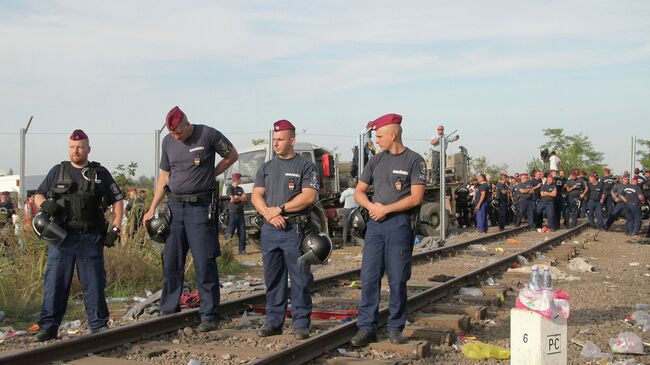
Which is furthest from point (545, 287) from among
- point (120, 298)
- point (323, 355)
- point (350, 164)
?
point (350, 164)

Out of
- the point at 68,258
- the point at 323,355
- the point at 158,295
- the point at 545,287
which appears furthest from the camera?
the point at 158,295

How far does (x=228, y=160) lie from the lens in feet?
23.0

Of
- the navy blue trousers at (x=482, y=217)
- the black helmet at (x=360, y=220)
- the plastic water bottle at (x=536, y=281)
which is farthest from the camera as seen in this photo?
the navy blue trousers at (x=482, y=217)

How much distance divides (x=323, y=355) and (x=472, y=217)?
69.0 feet

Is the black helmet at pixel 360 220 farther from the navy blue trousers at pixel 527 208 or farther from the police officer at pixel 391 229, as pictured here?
the navy blue trousers at pixel 527 208

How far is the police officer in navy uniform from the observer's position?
629cm

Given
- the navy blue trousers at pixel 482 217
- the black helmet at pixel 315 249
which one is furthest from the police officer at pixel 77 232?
the navy blue trousers at pixel 482 217

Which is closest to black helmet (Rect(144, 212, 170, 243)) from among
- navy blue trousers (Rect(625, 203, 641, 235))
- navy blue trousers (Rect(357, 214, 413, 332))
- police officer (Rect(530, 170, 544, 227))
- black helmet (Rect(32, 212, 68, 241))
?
black helmet (Rect(32, 212, 68, 241))

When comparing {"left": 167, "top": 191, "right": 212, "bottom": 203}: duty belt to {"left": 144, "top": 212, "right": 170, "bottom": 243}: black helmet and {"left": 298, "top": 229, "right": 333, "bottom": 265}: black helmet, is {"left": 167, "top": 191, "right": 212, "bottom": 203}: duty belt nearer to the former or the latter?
{"left": 144, "top": 212, "right": 170, "bottom": 243}: black helmet

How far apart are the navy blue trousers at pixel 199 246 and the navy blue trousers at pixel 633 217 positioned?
1656 cm

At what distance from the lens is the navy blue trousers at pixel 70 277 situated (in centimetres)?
623

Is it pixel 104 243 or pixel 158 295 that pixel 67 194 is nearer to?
pixel 104 243

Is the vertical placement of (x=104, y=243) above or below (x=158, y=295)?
above

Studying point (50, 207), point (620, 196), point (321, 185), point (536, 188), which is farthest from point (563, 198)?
point (50, 207)
